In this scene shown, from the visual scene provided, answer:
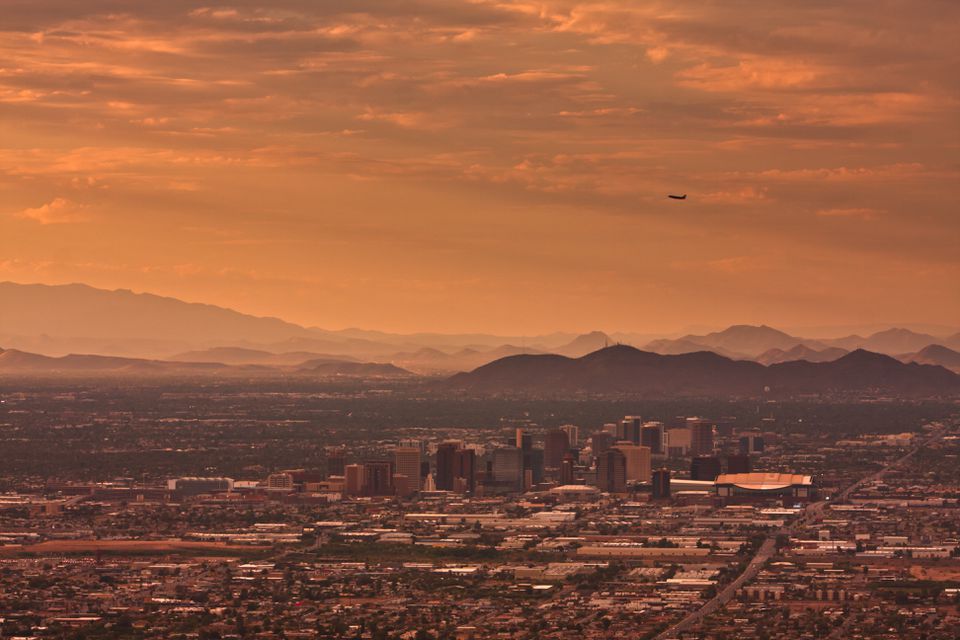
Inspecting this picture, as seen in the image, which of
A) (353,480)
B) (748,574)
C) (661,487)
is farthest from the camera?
(353,480)

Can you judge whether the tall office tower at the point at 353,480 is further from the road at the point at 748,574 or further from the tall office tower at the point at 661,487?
the road at the point at 748,574

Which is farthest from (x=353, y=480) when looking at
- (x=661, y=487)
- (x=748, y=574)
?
(x=748, y=574)

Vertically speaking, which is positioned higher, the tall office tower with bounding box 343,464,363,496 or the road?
the tall office tower with bounding box 343,464,363,496

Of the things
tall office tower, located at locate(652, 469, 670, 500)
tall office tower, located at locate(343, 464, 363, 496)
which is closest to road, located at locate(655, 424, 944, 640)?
tall office tower, located at locate(652, 469, 670, 500)

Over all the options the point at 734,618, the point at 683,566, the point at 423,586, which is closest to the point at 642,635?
the point at 734,618

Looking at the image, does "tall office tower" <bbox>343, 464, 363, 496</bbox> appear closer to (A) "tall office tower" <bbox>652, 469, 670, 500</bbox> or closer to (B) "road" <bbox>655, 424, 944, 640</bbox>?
(A) "tall office tower" <bbox>652, 469, 670, 500</bbox>

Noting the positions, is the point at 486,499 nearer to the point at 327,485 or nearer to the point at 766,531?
the point at 327,485

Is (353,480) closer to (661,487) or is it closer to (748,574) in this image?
(661,487)

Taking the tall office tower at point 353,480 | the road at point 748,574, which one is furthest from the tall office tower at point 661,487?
the tall office tower at point 353,480

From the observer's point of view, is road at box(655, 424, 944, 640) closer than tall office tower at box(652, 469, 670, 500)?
Yes

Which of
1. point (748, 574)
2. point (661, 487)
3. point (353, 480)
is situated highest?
point (353, 480)
